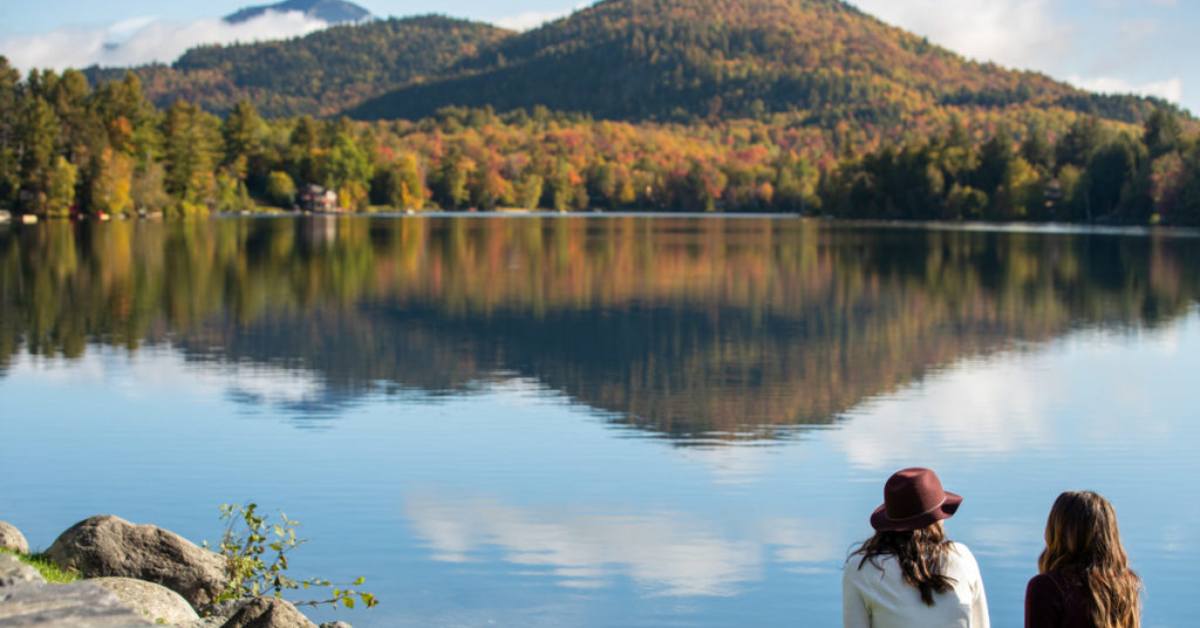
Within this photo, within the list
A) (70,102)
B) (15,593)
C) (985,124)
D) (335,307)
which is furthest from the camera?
(985,124)

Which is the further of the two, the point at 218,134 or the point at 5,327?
the point at 218,134

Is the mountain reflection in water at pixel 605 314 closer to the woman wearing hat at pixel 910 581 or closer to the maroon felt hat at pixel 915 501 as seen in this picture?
the woman wearing hat at pixel 910 581

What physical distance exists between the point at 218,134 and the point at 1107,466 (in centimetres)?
13134

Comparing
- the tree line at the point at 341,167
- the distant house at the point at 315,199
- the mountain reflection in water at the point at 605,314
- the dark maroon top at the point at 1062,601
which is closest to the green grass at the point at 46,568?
the mountain reflection in water at the point at 605,314

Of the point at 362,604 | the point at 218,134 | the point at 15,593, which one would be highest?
the point at 218,134

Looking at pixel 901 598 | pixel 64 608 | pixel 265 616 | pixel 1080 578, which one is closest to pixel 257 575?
pixel 265 616

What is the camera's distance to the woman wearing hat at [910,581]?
180 inches

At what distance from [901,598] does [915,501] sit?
1.48 ft

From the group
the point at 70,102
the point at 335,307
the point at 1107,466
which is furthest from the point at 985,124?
the point at 1107,466

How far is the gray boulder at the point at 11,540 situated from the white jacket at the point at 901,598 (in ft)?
22.0

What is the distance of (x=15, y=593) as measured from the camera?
21.6ft

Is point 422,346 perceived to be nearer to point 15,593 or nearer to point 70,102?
point 15,593

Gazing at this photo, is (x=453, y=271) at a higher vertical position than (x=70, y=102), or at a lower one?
lower

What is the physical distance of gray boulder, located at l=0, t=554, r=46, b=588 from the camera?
7418 millimetres
